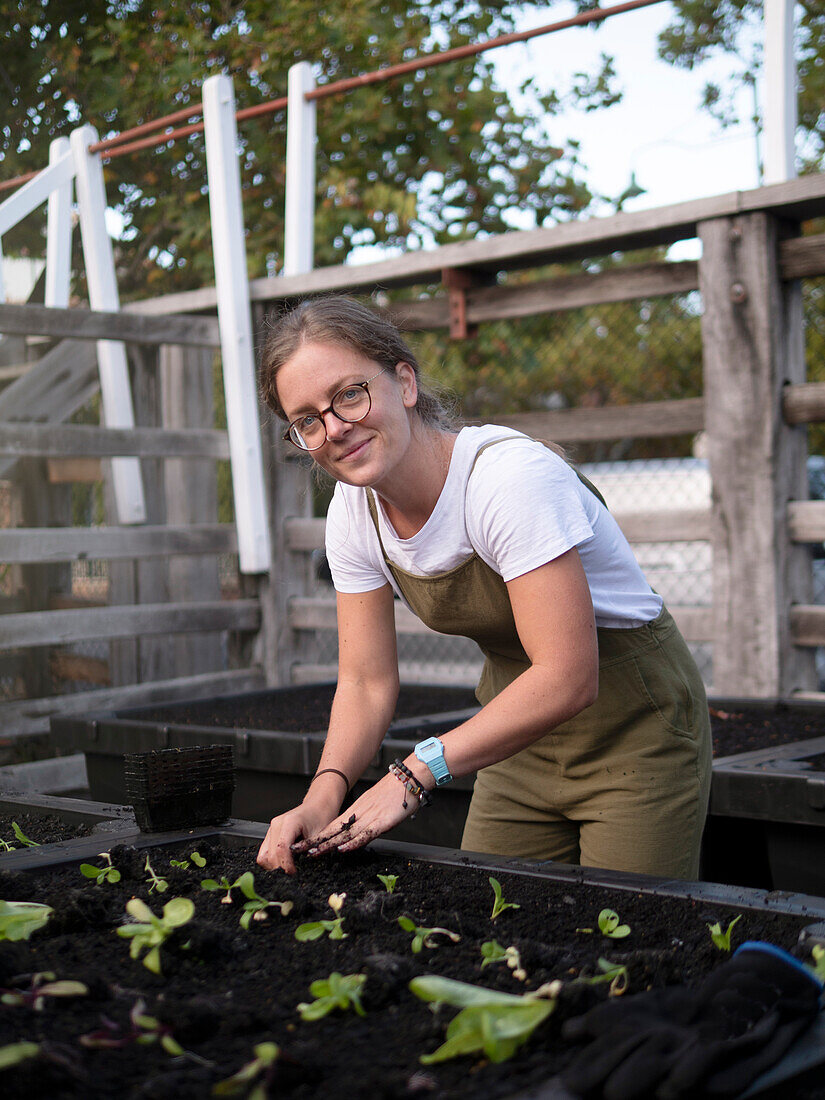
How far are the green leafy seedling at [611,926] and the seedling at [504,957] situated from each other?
0.44 feet

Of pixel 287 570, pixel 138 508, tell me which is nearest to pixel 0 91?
pixel 138 508

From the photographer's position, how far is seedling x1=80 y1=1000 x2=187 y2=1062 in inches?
38.9

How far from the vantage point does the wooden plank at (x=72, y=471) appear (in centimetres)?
505

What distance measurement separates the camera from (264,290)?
16.5 ft

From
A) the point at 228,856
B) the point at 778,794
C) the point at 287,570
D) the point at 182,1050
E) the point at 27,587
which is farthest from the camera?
the point at 287,570

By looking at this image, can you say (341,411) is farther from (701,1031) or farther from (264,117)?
(264,117)

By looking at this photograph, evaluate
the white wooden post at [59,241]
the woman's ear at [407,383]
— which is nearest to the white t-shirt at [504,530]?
the woman's ear at [407,383]

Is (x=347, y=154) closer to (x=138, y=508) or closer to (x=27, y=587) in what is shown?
(x=138, y=508)

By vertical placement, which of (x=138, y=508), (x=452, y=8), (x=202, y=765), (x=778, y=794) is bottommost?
(x=778, y=794)

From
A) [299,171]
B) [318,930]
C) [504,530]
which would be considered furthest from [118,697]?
[318,930]

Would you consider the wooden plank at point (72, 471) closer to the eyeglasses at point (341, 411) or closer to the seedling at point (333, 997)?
the eyeglasses at point (341, 411)

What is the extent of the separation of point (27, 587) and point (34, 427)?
2.65 ft

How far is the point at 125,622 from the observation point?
4.59 meters

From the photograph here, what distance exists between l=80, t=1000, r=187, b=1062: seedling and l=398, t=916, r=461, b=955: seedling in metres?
0.32
